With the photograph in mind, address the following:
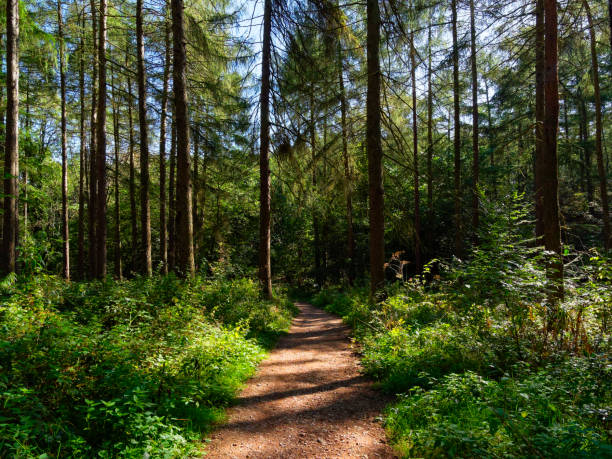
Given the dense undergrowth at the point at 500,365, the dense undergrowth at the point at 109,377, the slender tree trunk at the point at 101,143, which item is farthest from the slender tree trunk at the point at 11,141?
the dense undergrowth at the point at 500,365

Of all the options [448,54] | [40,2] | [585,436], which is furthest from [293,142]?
[40,2]

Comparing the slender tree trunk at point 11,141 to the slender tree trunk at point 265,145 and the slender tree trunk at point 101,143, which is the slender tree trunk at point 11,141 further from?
the slender tree trunk at point 265,145

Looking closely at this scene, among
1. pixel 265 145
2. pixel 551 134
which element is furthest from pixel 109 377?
pixel 265 145

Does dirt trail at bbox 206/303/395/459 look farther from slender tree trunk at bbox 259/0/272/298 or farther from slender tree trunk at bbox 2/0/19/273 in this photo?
slender tree trunk at bbox 2/0/19/273

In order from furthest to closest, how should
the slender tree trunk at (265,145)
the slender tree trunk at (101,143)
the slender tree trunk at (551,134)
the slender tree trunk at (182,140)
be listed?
the slender tree trunk at (101,143) → the slender tree trunk at (265,145) → the slender tree trunk at (182,140) → the slender tree trunk at (551,134)

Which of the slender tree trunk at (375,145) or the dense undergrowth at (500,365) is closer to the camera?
the dense undergrowth at (500,365)

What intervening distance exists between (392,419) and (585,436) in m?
1.82

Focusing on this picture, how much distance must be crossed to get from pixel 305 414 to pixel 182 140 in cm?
720

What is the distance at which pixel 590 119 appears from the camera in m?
26.1

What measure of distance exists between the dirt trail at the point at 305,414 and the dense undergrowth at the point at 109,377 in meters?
0.32

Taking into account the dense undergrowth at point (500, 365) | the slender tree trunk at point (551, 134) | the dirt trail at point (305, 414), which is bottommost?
the dirt trail at point (305, 414)

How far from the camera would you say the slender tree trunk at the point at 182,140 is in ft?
26.7

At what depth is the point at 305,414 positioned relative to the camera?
4074 mm

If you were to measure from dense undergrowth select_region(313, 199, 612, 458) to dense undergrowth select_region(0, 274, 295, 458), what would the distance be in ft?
7.63
